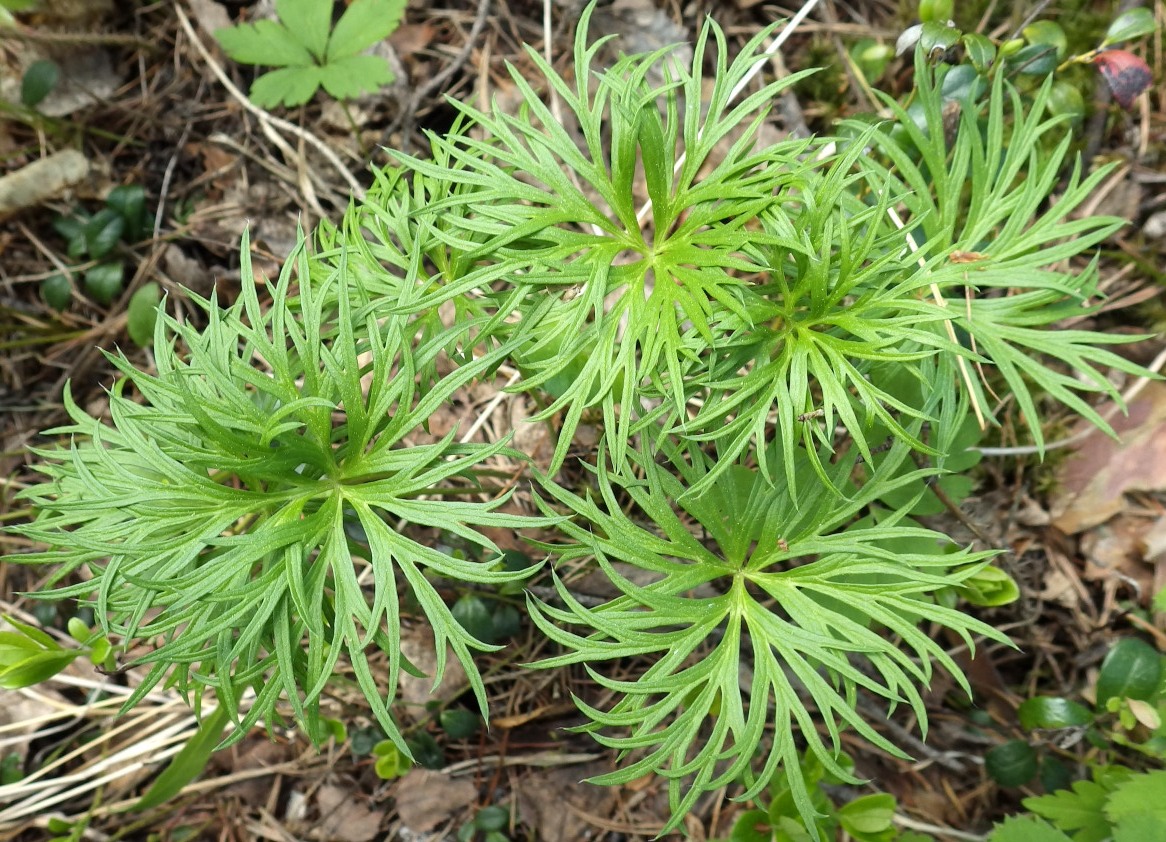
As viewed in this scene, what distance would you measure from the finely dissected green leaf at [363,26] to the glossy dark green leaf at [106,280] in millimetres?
1013

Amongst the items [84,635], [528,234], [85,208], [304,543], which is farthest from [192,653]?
[85,208]

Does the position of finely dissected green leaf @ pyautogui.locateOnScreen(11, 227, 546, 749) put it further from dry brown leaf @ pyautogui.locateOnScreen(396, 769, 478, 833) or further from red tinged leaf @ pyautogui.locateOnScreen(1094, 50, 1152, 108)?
red tinged leaf @ pyautogui.locateOnScreen(1094, 50, 1152, 108)

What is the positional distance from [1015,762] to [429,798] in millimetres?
1517

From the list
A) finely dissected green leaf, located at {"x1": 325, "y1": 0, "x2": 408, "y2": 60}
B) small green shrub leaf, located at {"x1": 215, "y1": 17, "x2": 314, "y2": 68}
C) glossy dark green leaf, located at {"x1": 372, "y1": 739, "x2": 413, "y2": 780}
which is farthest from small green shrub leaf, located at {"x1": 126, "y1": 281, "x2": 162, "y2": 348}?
glossy dark green leaf, located at {"x1": 372, "y1": 739, "x2": 413, "y2": 780}

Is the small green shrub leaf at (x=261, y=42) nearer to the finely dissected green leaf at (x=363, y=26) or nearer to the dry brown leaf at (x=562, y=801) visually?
the finely dissected green leaf at (x=363, y=26)

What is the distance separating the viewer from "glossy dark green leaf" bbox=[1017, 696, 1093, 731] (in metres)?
1.79

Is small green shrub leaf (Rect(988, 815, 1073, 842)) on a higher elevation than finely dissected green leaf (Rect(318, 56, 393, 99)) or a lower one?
lower

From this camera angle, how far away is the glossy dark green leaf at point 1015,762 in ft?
6.06

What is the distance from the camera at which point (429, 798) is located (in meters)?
2.16

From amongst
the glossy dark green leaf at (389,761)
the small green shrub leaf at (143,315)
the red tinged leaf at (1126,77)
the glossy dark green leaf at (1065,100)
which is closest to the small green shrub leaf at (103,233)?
the small green shrub leaf at (143,315)

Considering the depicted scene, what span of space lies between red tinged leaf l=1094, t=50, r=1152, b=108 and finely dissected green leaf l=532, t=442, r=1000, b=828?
103cm

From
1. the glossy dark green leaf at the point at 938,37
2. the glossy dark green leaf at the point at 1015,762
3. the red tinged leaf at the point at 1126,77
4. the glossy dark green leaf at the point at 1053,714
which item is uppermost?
the glossy dark green leaf at the point at 938,37

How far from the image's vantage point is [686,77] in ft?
4.45

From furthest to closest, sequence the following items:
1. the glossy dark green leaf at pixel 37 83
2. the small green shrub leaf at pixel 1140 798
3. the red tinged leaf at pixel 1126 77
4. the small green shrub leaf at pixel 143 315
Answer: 1. the glossy dark green leaf at pixel 37 83
2. the small green shrub leaf at pixel 143 315
3. the red tinged leaf at pixel 1126 77
4. the small green shrub leaf at pixel 1140 798
